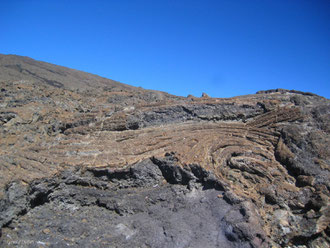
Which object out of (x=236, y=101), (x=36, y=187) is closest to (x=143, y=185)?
(x=36, y=187)

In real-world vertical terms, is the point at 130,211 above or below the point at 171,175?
below

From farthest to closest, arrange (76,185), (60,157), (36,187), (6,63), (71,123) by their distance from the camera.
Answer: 1. (6,63)
2. (71,123)
3. (60,157)
4. (76,185)
5. (36,187)

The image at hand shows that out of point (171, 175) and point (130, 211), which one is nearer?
point (130, 211)

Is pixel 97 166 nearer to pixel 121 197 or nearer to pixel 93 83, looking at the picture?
pixel 121 197

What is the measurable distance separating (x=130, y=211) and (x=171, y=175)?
6.47 ft

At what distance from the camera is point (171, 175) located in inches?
374

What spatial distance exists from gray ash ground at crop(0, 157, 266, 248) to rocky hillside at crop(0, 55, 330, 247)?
34 mm

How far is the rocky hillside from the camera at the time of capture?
746cm

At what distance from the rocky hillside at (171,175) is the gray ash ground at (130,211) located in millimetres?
34

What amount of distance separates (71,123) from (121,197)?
18.5ft

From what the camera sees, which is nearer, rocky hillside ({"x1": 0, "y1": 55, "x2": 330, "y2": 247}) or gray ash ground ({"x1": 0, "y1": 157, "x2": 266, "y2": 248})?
gray ash ground ({"x1": 0, "y1": 157, "x2": 266, "y2": 248})

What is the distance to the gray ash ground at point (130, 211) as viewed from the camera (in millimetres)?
7285

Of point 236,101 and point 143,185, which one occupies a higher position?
point 236,101

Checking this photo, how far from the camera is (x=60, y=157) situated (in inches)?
391
